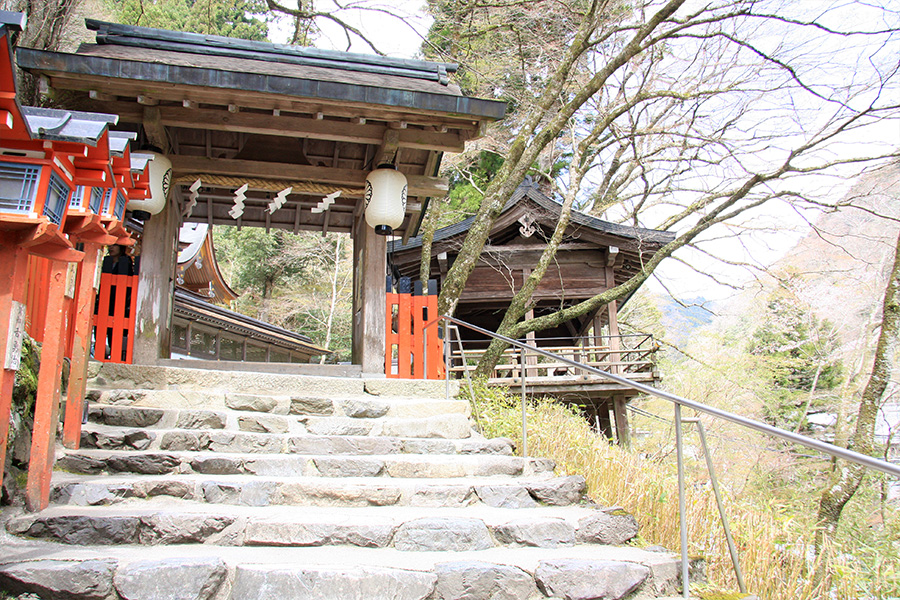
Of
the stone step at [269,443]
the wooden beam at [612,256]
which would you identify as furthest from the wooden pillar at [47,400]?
the wooden beam at [612,256]

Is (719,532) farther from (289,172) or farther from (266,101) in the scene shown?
(289,172)

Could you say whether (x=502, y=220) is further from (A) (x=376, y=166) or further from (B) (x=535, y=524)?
(B) (x=535, y=524)

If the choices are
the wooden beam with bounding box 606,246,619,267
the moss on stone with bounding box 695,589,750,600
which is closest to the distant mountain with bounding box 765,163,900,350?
the wooden beam with bounding box 606,246,619,267

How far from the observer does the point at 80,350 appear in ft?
13.5

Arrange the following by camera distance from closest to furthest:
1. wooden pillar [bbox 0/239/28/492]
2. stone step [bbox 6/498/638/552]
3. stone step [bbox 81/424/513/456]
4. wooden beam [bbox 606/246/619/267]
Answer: wooden pillar [bbox 0/239/28/492], stone step [bbox 6/498/638/552], stone step [bbox 81/424/513/456], wooden beam [bbox 606/246/619/267]

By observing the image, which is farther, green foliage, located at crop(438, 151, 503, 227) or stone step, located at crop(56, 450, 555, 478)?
green foliage, located at crop(438, 151, 503, 227)

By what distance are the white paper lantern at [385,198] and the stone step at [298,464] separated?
8.90 ft

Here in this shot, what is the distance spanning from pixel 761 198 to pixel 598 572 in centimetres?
814

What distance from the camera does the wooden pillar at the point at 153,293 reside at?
6.12 m

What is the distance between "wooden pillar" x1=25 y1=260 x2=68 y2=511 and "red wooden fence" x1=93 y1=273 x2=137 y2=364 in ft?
9.50

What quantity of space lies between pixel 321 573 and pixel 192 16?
2103cm

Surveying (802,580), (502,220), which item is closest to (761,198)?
(502,220)

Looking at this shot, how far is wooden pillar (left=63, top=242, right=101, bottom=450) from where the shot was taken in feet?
13.3

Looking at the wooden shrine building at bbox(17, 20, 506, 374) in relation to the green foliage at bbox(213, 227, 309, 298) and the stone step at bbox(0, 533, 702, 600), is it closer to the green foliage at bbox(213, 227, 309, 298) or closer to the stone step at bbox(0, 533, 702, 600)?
the stone step at bbox(0, 533, 702, 600)
